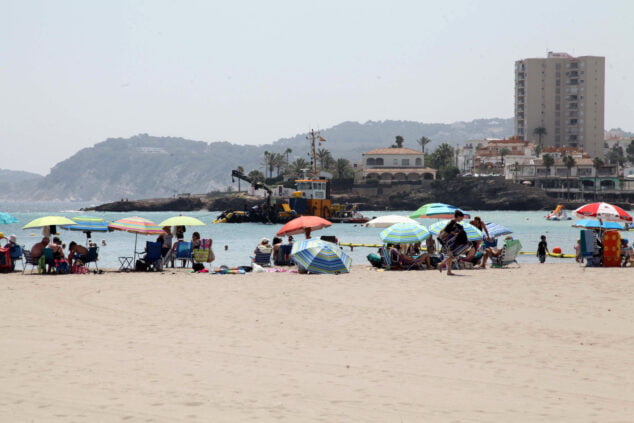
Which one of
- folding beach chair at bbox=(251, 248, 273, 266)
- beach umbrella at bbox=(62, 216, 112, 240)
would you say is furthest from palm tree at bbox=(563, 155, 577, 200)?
beach umbrella at bbox=(62, 216, 112, 240)

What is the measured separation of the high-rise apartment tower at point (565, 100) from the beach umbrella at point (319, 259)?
156 metres

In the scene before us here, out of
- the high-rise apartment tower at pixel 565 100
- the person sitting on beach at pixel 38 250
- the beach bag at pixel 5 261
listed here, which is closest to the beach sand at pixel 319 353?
the person sitting on beach at pixel 38 250

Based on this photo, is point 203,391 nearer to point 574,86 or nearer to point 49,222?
point 49,222

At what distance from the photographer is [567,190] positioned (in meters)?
133

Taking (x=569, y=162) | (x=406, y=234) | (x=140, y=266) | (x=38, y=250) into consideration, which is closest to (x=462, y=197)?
(x=569, y=162)

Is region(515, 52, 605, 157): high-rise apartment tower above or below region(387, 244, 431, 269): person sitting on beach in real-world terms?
above

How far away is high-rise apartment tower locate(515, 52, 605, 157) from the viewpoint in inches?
6501

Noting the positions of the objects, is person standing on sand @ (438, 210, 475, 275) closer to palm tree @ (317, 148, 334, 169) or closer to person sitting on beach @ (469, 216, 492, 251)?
person sitting on beach @ (469, 216, 492, 251)

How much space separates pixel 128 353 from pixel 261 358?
4.96 feet

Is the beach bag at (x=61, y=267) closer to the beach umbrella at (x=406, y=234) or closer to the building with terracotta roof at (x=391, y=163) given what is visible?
the beach umbrella at (x=406, y=234)

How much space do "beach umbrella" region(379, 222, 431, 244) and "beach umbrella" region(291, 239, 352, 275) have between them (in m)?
1.40

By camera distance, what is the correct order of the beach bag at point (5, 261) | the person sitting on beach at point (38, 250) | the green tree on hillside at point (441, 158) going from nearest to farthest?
the person sitting on beach at point (38, 250) → the beach bag at point (5, 261) → the green tree on hillside at point (441, 158)

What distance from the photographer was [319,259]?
18.5m

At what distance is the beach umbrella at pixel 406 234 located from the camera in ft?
62.9
